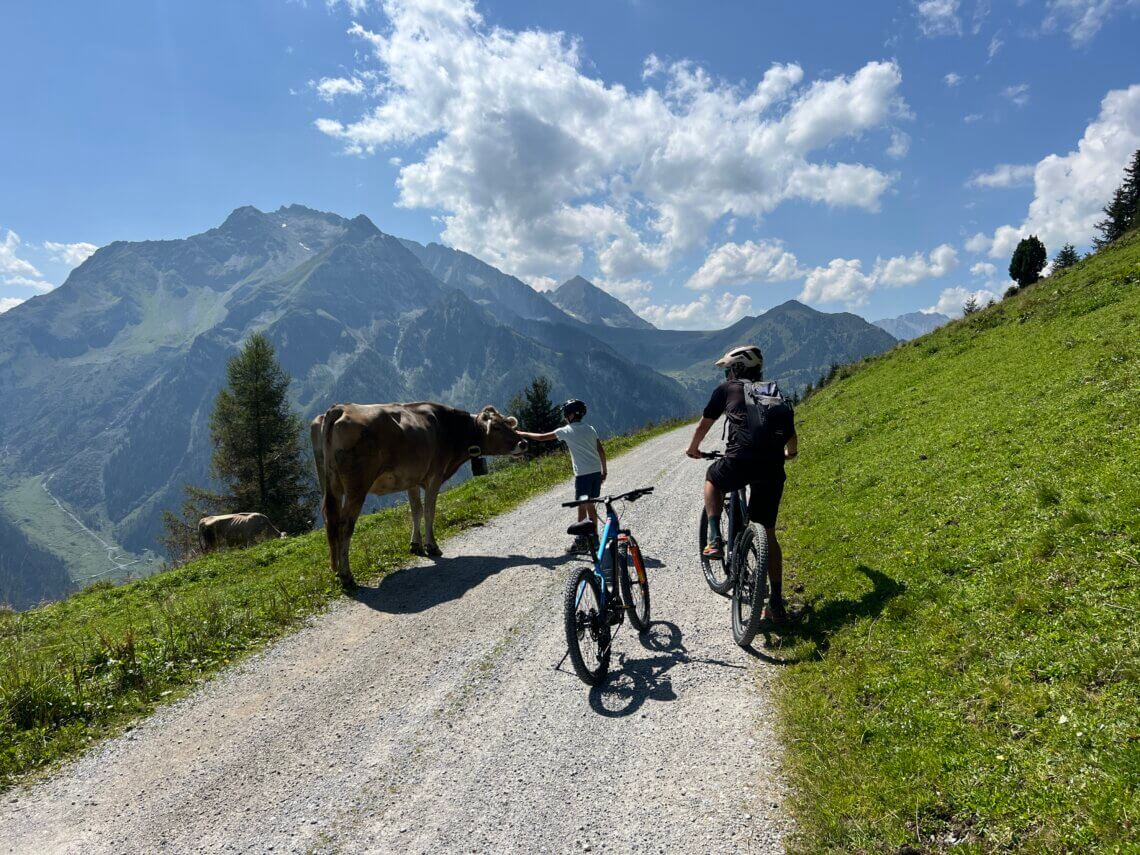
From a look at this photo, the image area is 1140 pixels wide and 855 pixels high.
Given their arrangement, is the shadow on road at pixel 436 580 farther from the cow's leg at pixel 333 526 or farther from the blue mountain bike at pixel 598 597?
the blue mountain bike at pixel 598 597

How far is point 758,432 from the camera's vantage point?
689 cm

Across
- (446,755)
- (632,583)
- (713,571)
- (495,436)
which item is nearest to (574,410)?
(632,583)

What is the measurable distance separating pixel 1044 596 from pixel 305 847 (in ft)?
22.7

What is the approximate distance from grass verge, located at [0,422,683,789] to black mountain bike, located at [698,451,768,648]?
691 centimetres

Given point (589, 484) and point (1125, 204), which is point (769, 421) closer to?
point (589, 484)

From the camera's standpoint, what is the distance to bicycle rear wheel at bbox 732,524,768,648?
6586 millimetres

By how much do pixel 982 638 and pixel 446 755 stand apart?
5.25 meters

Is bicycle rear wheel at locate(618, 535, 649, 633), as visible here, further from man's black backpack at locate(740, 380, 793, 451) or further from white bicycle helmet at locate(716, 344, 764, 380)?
white bicycle helmet at locate(716, 344, 764, 380)

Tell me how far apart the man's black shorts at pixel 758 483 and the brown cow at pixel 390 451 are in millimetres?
7068

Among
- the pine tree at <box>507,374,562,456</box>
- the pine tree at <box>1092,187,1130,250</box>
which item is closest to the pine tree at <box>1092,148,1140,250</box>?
the pine tree at <box>1092,187,1130,250</box>

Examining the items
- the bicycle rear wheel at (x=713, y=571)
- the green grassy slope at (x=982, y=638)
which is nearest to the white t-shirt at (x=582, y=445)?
the bicycle rear wheel at (x=713, y=571)

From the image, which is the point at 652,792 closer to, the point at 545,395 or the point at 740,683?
the point at 740,683

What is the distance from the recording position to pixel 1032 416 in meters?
10.7

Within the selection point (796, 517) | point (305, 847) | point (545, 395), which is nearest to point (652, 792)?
point (305, 847)
